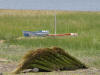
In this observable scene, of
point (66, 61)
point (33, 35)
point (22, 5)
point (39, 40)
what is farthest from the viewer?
point (22, 5)

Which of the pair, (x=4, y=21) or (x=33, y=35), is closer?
(x=33, y=35)

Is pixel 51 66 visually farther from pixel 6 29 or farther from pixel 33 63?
pixel 6 29

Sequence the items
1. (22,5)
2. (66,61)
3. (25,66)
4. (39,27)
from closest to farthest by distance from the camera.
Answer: (25,66) → (66,61) → (22,5) → (39,27)

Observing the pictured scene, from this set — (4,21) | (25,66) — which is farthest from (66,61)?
(4,21)

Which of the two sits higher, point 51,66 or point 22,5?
point 22,5

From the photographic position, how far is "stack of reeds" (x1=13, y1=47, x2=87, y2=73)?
9180mm

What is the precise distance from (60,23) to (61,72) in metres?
21.0

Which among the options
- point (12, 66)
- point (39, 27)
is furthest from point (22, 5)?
point (12, 66)

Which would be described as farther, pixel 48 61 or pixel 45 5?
pixel 45 5

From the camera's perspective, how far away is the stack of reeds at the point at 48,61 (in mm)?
9180

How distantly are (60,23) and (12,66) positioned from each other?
20.3m

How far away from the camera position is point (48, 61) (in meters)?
9.60

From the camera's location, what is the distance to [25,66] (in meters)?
9.17

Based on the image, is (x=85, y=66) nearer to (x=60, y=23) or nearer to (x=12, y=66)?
(x=12, y=66)
